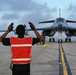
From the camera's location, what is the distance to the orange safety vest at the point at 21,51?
5641 millimetres

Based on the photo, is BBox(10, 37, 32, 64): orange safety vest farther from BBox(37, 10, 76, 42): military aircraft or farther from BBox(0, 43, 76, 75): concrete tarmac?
BBox(37, 10, 76, 42): military aircraft

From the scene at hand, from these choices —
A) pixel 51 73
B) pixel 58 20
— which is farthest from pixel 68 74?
pixel 58 20

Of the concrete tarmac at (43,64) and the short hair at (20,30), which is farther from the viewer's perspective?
the concrete tarmac at (43,64)

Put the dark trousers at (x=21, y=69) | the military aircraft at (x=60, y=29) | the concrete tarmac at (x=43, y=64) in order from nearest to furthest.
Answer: the dark trousers at (x=21, y=69) < the concrete tarmac at (x=43, y=64) < the military aircraft at (x=60, y=29)

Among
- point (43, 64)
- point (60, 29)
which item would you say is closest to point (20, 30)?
point (43, 64)

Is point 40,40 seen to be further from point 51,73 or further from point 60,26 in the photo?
point 60,26

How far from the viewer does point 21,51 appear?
564 cm

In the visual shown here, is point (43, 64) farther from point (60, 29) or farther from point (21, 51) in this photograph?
point (60, 29)

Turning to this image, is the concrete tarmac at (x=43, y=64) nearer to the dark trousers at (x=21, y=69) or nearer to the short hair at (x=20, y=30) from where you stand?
the dark trousers at (x=21, y=69)

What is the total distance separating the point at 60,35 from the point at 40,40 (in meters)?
41.8

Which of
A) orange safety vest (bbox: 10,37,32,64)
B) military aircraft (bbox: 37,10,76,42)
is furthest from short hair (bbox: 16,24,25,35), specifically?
military aircraft (bbox: 37,10,76,42)

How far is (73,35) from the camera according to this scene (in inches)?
2192

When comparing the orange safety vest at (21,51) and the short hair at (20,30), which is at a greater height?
the short hair at (20,30)

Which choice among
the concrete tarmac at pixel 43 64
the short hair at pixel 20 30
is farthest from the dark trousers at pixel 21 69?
the concrete tarmac at pixel 43 64
